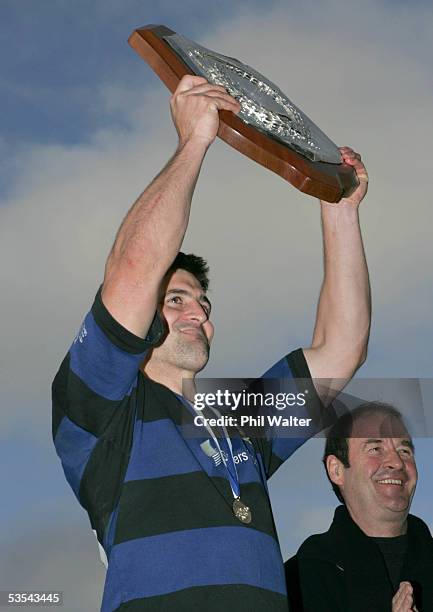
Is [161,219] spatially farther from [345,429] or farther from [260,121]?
[345,429]

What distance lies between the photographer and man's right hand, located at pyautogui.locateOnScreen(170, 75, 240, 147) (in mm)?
2883

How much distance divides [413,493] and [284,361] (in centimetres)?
108

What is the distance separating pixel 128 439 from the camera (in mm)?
2896

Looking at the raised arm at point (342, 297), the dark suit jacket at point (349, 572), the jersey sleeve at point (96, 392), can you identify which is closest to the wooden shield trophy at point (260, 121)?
the raised arm at point (342, 297)

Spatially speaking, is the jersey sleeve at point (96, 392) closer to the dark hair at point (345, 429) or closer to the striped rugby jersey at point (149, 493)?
the striped rugby jersey at point (149, 493)

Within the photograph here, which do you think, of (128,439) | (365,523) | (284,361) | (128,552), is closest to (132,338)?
(128,439)

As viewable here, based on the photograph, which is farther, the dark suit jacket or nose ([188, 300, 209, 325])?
the dark suit jacket

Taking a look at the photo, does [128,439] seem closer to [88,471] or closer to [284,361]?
[88,471]

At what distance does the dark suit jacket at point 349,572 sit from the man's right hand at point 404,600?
207mm

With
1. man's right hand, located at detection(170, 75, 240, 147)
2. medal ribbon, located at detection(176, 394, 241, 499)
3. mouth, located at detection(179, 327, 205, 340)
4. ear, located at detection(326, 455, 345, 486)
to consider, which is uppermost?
man's right hand, located at detection(170, 75, 240, 147)

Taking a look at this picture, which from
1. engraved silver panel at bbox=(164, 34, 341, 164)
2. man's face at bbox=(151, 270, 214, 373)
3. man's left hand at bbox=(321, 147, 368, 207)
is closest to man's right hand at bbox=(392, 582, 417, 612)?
man's face at bbox=(151, 270, 214, 373)

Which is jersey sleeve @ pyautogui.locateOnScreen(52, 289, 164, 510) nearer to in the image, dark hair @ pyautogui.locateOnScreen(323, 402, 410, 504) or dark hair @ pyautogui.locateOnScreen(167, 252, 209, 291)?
dark hair @ pyautogui.locateOnScreen(167, 252, 209, 291)

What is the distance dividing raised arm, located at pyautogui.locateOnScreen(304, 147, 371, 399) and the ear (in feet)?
2.56

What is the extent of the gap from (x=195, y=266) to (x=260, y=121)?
3.38 ft
